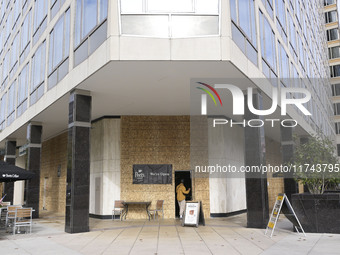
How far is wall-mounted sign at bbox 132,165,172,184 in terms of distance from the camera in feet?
58.1

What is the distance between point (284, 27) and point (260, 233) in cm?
1320

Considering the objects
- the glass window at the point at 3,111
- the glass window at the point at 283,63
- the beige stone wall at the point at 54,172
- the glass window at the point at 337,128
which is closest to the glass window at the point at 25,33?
the glass window at the point at 3,111

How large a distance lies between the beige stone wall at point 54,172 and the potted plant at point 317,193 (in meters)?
15.6

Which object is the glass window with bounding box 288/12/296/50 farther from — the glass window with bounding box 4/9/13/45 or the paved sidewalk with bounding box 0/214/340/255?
the glass window with bounding box 4/9/13/45

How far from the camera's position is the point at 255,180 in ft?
44.1

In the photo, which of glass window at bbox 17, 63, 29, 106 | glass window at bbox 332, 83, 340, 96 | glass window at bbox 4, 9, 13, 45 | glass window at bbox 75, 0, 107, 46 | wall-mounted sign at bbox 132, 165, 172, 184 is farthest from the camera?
glass window at bbox 332, 83, 340, 96

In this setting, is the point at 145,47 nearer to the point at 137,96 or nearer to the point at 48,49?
the point at 137,96

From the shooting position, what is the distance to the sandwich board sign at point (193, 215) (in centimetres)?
1376

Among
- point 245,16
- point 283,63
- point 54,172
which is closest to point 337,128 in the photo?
point 283,63

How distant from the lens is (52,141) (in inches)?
1046

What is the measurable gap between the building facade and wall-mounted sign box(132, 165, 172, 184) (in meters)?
0.25

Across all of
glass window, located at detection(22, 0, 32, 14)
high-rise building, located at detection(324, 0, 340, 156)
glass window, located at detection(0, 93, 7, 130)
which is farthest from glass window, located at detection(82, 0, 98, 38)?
high-rise building, located at detection(324, 0, 340, 156)

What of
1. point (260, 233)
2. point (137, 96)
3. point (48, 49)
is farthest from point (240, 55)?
point (48, 49)

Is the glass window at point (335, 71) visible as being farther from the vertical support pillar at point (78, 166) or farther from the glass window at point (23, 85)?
the vertical support pillar at point (78, 166)
